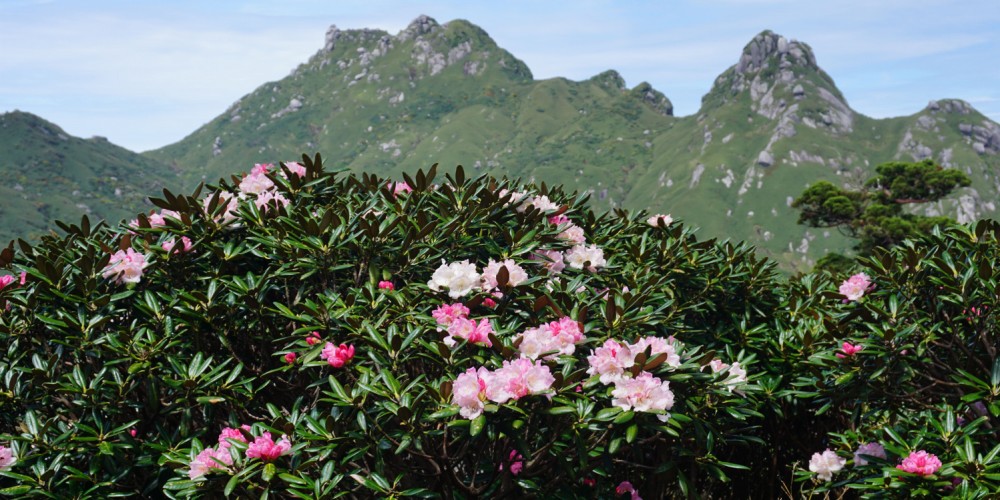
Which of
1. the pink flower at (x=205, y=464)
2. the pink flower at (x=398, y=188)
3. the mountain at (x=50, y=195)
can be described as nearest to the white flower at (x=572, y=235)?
the pink flower at (x=398, y=188)

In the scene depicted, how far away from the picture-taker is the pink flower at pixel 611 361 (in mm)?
3090

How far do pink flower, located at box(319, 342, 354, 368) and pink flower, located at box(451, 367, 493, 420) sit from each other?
29.6 inches

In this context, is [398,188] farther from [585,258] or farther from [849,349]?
[849,349]

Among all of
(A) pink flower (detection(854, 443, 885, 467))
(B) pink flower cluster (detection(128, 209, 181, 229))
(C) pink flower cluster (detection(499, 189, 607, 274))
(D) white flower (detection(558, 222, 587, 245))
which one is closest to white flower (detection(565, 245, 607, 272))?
(C) pink flower cluster (detection(499, 189, 607, 274))

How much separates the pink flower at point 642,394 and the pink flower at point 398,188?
2513 mm

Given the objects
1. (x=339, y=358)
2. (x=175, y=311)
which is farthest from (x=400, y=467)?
(x=175, y=311)

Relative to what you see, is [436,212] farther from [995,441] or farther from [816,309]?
[995,441]

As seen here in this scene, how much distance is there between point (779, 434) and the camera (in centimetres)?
545

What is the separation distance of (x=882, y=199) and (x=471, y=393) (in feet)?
141

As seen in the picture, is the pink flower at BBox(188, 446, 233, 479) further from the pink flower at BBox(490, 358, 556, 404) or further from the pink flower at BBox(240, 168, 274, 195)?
the pink flower at BBox(240, 168, 274, 195)

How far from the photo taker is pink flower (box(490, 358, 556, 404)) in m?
2.88

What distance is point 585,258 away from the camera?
14.8 ft

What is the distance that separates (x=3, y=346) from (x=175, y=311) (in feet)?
3.35

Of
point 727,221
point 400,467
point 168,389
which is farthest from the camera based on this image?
point 727,221
